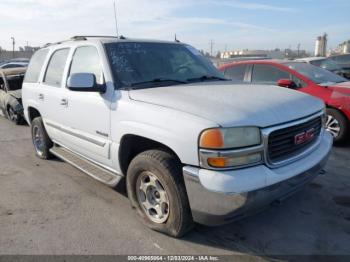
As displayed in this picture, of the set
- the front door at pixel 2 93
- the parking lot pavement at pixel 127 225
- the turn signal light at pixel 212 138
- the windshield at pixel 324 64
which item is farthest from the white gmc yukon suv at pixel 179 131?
the windshield at pixel 324 64

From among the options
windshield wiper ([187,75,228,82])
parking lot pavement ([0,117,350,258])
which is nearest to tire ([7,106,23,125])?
parking lot pavement ([0,117,350,258])

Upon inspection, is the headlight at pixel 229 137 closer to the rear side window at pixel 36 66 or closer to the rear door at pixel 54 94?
the rear door at pixel 54 94

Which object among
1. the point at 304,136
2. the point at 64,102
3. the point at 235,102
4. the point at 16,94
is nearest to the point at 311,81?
the point at 304,136

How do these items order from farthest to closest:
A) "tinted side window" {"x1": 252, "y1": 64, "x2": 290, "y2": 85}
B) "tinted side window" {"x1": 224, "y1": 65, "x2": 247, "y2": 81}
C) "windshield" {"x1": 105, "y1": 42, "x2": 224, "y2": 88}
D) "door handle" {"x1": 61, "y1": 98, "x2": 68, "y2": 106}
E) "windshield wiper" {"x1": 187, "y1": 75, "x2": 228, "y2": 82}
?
"tinted side window" {"x1": 224, "y1": 65, "x2": 247, "y2": 81}, "tinted side window" {"x1": 252, "y1": 64, "x2": 290, "y2": 85}, "door handle" {"x1": 61, "y1": 98, "x2": 68, "y2": 106}, "windshield wiper" {"x1": 187, "y1": 75, "x2": 228, "y2": 82}, "windshield" {"x1": 105, "y1": 42, "x2": 224, "y2": 88}

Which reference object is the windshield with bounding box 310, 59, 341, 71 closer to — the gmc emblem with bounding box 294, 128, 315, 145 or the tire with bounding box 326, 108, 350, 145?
the tire with bounding box 326, 108, 350, 145

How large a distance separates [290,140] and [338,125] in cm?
351

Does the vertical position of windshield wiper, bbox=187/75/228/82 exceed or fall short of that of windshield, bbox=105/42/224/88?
it falls short

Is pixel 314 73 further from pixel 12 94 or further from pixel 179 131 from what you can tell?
pixel 12 94

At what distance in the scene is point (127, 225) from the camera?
3.52 metres

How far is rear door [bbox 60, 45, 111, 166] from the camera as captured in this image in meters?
3.66

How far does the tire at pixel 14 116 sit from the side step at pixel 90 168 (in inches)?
177

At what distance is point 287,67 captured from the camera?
6656 mm

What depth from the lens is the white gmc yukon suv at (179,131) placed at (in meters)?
2.66

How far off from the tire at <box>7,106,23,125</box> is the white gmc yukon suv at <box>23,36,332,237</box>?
489 centimetres
